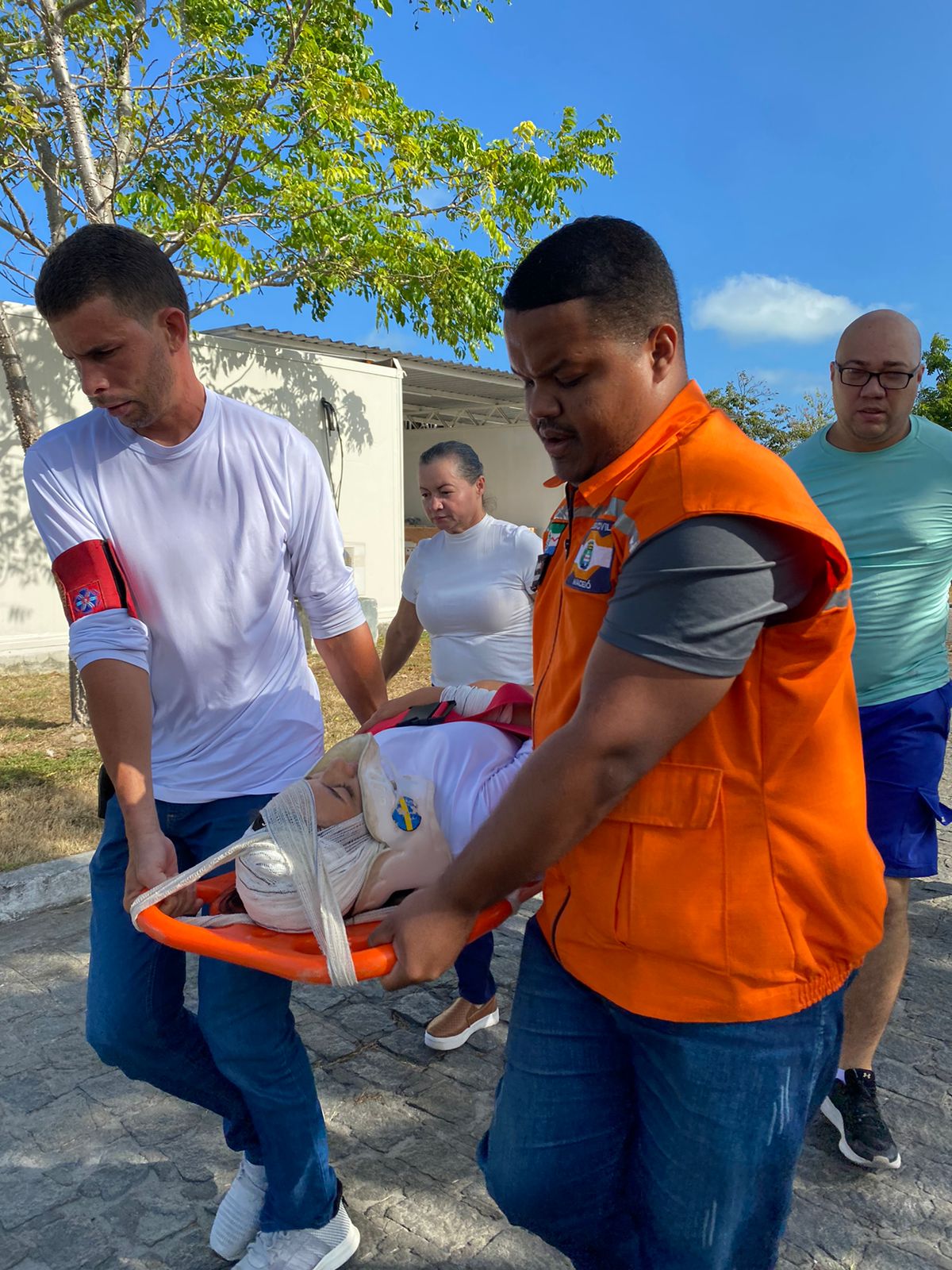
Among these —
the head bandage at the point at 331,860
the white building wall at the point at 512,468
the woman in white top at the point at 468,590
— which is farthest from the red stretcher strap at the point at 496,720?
the white building wall at the point at 512,468

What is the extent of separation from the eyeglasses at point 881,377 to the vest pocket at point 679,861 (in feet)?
7.22

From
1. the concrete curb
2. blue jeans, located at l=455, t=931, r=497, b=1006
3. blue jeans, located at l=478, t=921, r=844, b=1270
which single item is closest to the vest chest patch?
blue jeans, located at l=478, t=921, r=844, b=1270

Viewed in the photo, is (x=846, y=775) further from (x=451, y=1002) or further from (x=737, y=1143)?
(x=451, y=1002)

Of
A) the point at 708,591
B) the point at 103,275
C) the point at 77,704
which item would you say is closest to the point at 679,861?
the point at 708,591

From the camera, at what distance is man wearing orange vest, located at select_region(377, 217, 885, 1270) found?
1399mm

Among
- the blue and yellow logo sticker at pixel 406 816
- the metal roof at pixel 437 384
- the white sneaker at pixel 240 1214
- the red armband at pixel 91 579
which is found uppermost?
the metal roof at pixel 437 384

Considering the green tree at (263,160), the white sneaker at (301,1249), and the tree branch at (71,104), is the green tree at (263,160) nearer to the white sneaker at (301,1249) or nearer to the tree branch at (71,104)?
the tree branch at (71,104)

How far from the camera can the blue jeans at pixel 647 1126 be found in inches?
62.8

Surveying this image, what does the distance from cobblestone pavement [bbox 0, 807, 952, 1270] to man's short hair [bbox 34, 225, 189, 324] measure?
7.55 ft

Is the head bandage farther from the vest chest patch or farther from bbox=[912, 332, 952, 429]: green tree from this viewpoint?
bbox=[912, 332, 952, 429]: green tree

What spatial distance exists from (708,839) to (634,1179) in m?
0.71

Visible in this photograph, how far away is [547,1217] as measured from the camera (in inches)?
70.8

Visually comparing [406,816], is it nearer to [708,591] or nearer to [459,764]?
[459,764]

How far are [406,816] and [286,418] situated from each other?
1215cm
